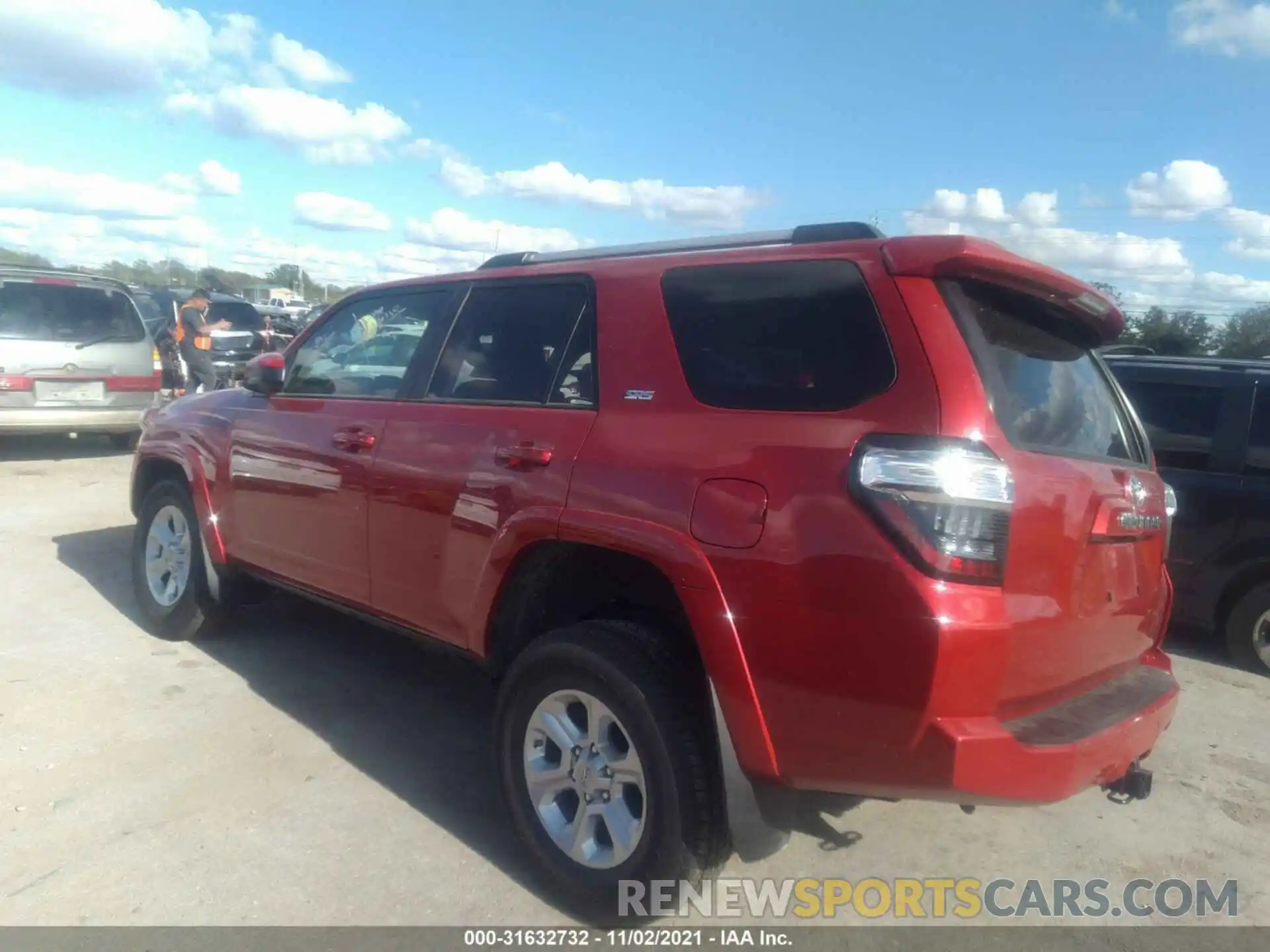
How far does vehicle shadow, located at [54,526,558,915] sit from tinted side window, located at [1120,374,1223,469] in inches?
163

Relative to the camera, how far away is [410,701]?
460 centimetres

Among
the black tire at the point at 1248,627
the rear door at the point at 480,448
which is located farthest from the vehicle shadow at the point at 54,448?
the black tire at the point at 1248,627

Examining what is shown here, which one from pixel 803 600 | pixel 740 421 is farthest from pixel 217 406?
pixel 803 600

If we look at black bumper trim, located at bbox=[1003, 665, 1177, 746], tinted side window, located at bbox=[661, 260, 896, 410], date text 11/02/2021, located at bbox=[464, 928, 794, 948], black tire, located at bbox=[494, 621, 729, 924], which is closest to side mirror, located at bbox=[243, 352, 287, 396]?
black tire, located at bbox=[494, 621, 729, 924]

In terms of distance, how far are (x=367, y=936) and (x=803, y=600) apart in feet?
5.27

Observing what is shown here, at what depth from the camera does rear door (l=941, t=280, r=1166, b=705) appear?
249 centimetres

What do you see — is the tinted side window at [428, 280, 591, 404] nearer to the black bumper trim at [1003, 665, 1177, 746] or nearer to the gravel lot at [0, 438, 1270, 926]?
the gravel lot at [0, 438, 1270, 926]

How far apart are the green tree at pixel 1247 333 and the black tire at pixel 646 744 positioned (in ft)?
64.9

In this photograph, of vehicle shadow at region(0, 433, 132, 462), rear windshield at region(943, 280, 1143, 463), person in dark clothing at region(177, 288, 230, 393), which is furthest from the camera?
person in dark clothing at region(177, 288, 230, 393)

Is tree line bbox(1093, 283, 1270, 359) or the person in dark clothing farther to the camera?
tree line bbox(1093, 283, 1270, 359)

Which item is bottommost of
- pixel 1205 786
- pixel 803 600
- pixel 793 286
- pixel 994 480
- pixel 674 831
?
pixel 1205 786

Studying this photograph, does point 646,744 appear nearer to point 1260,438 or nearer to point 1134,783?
point 1134,783

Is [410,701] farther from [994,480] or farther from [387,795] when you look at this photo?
[994,480]

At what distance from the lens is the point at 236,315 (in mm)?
18547
